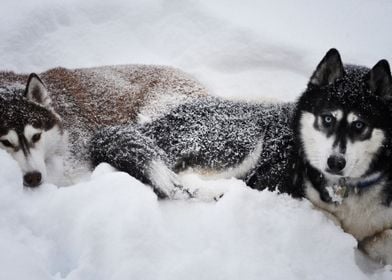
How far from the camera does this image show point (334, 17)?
16.5 feet

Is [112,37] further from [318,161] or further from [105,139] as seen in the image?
[318,161]

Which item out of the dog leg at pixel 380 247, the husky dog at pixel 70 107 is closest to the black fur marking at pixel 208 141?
the husky dog at pixel 70 107

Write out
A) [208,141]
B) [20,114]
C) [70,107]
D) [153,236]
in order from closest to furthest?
[153,236]
[20,114]
[208,141]
[70,107]

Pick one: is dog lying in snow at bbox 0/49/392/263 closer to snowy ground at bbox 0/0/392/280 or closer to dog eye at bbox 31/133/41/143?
dog eye at bbox 31/133/41/143

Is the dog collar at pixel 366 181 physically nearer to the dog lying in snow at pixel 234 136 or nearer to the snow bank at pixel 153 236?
the dog lying in snow at pixel 234 136

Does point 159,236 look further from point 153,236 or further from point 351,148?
point 351,148

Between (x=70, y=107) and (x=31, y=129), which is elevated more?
(x=31, y=129)

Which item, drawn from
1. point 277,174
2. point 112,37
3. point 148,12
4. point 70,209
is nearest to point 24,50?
point 112,37

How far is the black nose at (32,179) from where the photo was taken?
259 centimetres

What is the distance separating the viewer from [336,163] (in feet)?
7.69

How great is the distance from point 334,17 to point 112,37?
274cm

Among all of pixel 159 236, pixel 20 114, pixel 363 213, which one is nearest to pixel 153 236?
pixel 159 236

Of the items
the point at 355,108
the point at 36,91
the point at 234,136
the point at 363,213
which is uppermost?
the point at 355,108

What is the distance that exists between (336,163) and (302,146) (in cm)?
41
